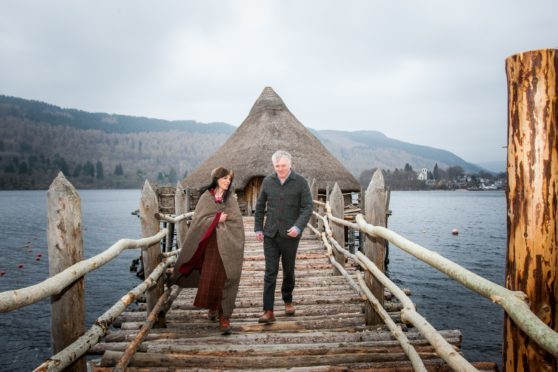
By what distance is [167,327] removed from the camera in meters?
3.73

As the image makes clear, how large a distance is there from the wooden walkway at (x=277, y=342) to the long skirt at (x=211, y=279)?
0.99 feet

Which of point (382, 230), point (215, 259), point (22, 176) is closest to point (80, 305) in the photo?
point (215, 259)

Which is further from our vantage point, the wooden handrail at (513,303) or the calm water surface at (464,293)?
the calm water surface at (464,293)

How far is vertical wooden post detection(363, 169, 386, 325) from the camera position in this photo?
11.0 ft

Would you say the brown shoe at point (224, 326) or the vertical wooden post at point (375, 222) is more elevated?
the vertical wooden post at point (375, 222)

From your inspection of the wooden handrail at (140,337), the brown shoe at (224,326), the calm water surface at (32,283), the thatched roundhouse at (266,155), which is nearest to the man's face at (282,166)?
the brown shoe at (224,326)

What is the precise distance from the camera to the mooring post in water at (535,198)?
1.65 meters

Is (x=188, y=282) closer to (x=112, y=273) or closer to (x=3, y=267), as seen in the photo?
(x=112, y=273)

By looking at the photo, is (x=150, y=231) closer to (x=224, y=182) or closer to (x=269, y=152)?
(x=224, y=182)

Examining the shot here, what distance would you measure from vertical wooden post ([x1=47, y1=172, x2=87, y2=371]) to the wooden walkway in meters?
0.65

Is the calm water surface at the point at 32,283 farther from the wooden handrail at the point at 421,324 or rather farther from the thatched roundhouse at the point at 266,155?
the wooden handrail at the point at 421,324

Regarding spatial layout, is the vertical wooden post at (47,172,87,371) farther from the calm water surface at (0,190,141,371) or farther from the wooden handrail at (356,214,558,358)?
the calm water surface at (0,190,141,371)

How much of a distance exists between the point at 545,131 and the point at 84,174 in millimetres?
207654

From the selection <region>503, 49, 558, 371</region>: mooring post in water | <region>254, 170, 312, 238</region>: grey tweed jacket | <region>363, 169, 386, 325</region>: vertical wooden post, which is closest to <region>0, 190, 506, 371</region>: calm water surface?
<region>363, 169, 386, 325</region>: vertical wooden post
